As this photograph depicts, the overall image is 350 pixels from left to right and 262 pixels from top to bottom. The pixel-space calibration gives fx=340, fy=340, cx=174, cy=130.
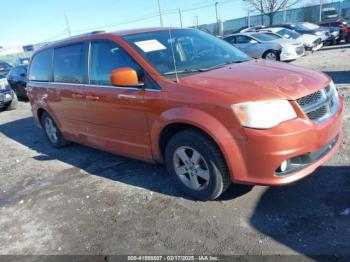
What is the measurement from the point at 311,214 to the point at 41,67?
5011 millimetres

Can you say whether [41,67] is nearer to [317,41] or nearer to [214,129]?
[214,129]

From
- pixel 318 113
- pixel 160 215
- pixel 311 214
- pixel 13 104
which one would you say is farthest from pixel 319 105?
pixel 13 104

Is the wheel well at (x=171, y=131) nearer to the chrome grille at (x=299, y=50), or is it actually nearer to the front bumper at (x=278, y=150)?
the front bumper at (x=278, y=150)

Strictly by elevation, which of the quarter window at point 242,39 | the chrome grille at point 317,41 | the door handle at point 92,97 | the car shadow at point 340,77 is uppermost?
the door handle at point 92,97

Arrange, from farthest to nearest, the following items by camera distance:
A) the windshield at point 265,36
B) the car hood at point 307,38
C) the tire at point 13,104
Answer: the car hood at point 307,38
the windshield at point 265,36
the tire at point 13,104

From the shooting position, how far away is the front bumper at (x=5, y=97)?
10.9 metres

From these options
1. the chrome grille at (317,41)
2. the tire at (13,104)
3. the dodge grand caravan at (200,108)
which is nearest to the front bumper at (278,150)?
the dodge grand caravan at (200,108)

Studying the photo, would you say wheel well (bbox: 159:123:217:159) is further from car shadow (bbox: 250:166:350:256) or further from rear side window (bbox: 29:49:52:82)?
rear side window (bbox: 29:49:52:82)

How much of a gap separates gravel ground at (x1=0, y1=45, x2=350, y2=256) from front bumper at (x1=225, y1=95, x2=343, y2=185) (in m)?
0.43

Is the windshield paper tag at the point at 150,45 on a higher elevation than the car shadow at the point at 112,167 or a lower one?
higher

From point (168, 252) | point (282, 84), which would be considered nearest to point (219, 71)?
point (282, 84)

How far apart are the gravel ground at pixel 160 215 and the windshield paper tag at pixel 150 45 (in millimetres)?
1623

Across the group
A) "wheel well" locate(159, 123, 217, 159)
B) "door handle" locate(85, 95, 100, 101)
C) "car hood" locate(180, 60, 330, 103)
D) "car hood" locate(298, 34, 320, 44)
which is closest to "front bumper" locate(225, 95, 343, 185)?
"car hood" locate(180, 60, 330, 103)

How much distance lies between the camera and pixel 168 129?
3.67 meters
